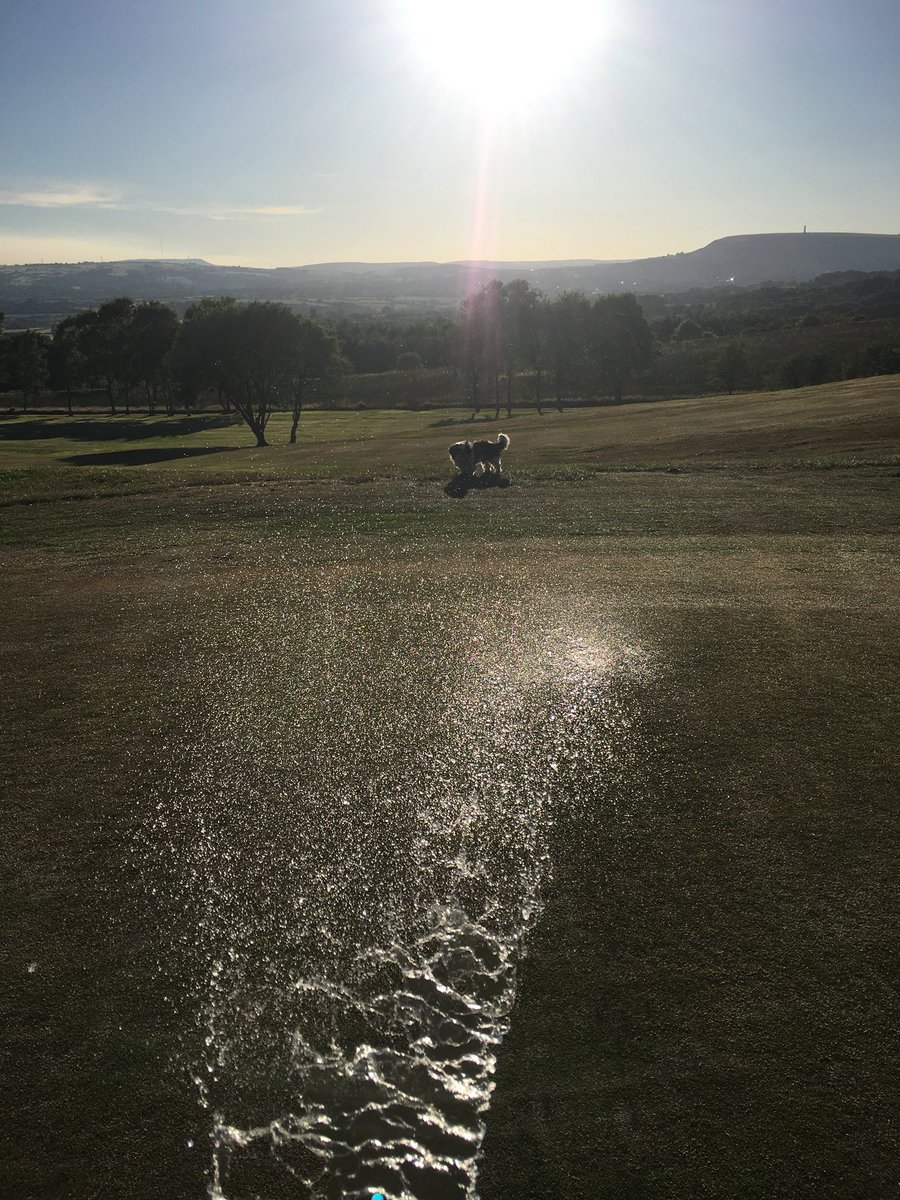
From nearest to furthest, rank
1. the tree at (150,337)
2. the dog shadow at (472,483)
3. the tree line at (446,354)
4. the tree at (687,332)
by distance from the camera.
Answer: the dog shadow at (472,483) → the tree line at (446,354) → the tree at (150,337) → the tree at (687,332)

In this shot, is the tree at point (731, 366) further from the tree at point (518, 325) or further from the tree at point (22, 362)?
the tree at point (22, 362)

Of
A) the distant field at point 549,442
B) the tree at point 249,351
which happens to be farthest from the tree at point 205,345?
the distant field at point 549,442

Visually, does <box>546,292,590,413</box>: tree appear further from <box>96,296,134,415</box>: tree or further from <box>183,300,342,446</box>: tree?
<box>96,296,134,415</box>: tree

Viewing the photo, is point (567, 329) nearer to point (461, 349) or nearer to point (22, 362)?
point (461, 349)

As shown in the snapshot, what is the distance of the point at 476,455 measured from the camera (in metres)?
29.4

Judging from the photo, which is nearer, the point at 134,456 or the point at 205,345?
the point at 134,456

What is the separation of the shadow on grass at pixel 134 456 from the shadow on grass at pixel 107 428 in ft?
39.2

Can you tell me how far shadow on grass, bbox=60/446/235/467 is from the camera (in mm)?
52591

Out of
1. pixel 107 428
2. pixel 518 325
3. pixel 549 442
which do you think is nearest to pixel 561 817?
pixel 549 442

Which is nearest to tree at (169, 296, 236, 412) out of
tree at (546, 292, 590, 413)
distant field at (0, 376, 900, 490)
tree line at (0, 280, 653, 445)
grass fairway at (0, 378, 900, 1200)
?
tree line at (0, 280, 653, 445)

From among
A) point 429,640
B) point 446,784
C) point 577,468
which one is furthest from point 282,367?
point 446,784

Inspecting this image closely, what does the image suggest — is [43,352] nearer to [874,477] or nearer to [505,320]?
[505,320]

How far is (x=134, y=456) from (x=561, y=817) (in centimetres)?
5565

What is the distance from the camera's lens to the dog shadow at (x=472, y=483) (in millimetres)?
27120
